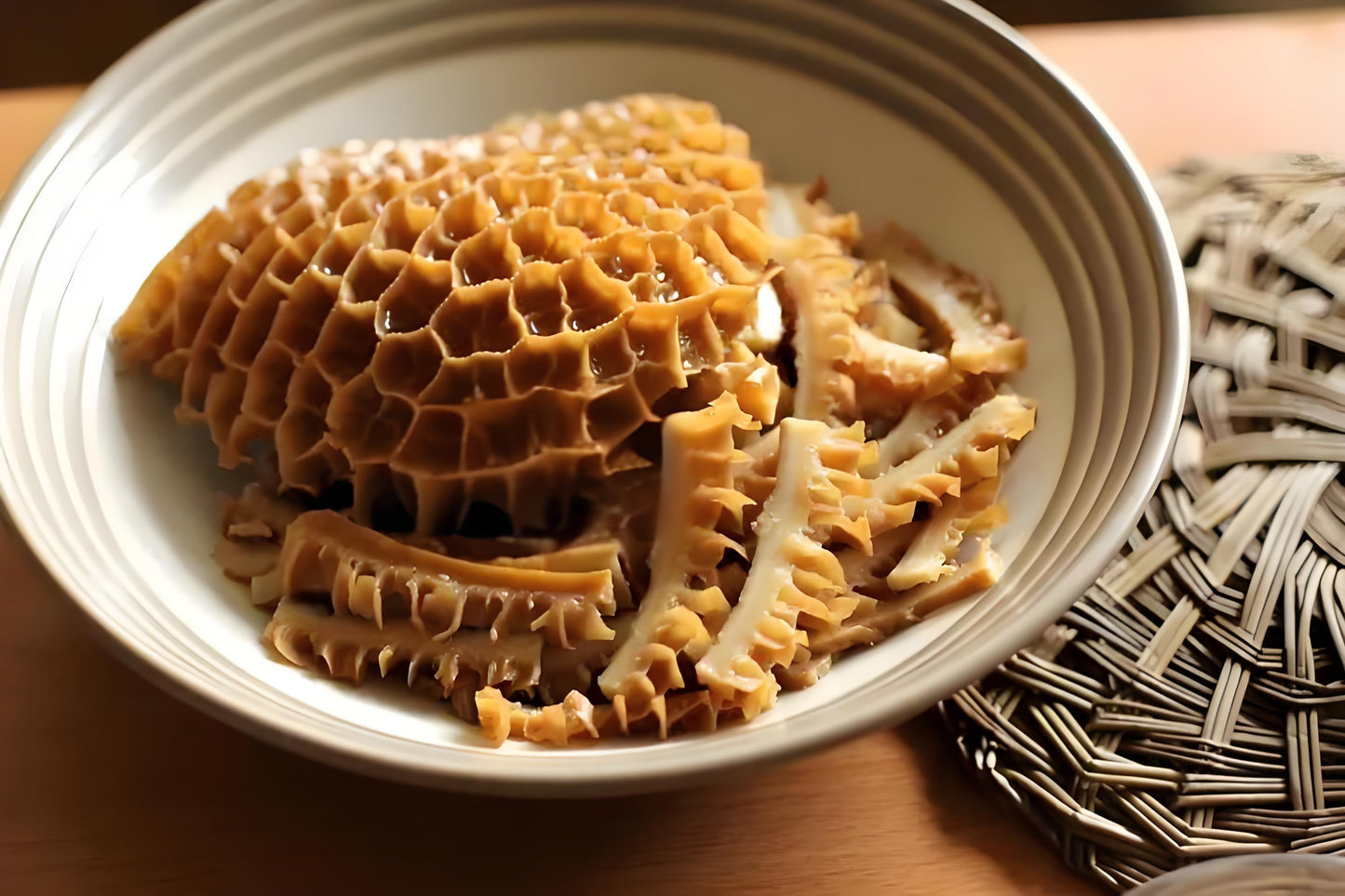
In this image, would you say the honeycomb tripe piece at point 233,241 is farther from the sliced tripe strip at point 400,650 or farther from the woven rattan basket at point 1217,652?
the woven rattan basket at point 1217,652

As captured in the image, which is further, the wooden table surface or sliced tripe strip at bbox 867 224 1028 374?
sliced tripe strip at bbox 867 224 1028 374

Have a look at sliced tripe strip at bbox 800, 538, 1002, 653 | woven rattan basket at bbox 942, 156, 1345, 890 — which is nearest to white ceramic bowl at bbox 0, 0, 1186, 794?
sliced tripe strip at bbox 800, 538, 1002, 653

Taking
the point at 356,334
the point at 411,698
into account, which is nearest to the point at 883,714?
the point at 411,698

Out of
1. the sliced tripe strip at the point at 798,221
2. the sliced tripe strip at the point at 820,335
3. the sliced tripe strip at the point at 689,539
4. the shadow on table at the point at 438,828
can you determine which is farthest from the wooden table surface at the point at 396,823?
the sliced tripe strip at the point at 798,221

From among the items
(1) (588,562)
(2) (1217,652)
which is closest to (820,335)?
(1) (588,562)

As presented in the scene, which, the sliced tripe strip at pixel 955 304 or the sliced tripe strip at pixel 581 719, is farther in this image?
the sliced tripe strip at pixel 955 304

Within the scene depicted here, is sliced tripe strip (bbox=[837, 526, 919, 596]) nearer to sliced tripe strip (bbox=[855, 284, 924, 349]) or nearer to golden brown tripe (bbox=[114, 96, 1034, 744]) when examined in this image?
golden brown tripe (bbox=[114, 96, 1034, 744])

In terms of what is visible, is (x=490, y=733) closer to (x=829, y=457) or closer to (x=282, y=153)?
(x=829, y=457)
